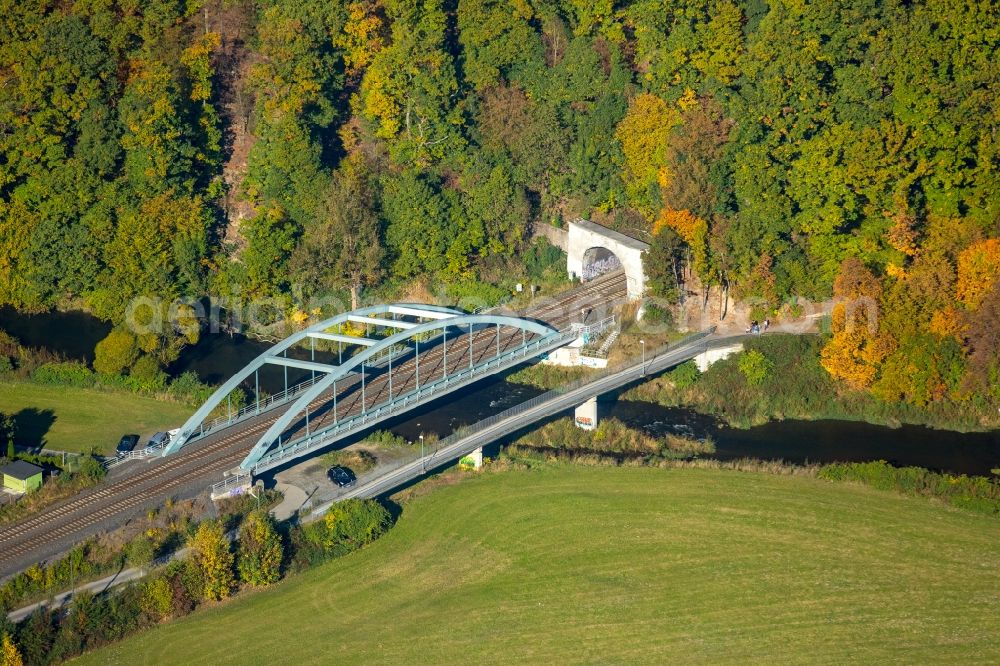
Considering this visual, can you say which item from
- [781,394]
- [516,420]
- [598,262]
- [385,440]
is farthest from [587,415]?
[598,262]

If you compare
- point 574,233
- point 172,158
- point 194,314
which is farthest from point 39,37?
point 574,233

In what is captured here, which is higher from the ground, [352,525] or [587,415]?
[587,415]

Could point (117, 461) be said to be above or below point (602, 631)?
above

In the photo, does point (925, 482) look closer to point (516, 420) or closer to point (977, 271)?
point (977, 271)

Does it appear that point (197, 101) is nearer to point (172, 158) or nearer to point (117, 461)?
point (172, 158)

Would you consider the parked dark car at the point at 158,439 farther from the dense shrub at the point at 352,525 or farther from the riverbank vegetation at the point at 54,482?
the dense shrub at the point at 352,525
